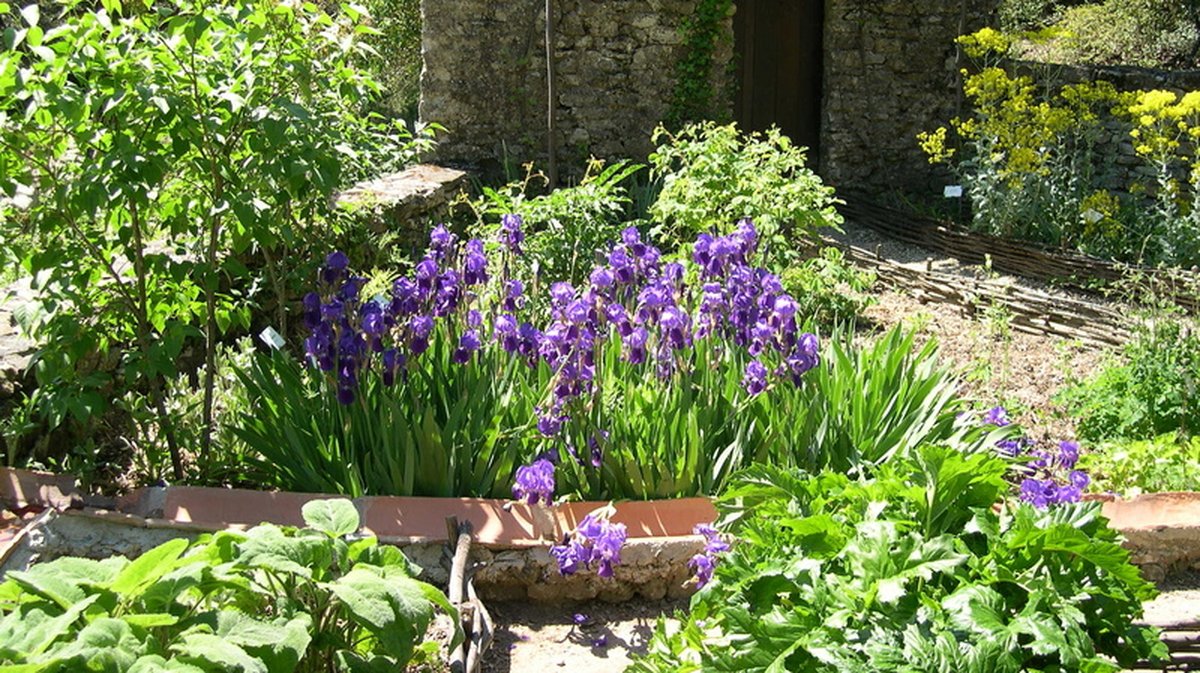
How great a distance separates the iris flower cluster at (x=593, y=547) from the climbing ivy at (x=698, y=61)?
6.80 metres

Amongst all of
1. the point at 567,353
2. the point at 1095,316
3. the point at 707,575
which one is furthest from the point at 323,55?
the point at 1095,316

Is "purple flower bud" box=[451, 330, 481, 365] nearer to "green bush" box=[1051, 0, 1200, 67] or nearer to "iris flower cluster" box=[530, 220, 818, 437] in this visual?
"iris flower cluster" box=[530, 220, 818, 437]

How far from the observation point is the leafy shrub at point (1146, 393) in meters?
4.74

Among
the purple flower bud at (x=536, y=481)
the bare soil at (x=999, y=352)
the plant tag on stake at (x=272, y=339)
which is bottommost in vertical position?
the bare soil at (x=999, y=352)

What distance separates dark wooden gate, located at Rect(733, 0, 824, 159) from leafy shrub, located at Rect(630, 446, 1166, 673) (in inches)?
311

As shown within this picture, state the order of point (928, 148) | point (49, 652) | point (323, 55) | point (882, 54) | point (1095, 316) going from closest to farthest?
1. point (49, 652)
2. point (323, 55)
3. point (1095, 316)
4. point (928, 148)
5. point (882, 54)

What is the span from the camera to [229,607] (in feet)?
7.97

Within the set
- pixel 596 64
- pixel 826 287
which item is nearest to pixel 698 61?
pixel 596 64

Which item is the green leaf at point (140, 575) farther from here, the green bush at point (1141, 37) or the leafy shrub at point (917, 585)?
the green bush at point (1141, 37)

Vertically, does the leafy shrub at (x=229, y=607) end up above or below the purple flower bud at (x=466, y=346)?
below

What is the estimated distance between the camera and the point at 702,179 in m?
6.46

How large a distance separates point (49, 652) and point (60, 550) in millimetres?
1183

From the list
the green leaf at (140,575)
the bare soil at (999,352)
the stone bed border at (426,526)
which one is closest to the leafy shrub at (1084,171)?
the bare soil at (999,352)

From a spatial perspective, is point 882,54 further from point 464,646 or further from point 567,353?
point 464,646
